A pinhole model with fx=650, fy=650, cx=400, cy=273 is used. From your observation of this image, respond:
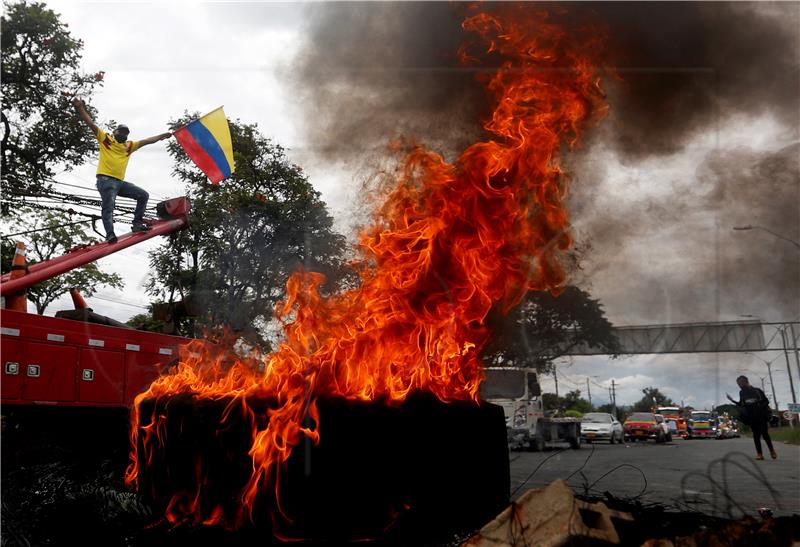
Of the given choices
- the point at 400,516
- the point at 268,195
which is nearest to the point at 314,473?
the point at 400,516

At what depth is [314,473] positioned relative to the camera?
488cm

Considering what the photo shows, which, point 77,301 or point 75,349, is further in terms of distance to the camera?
point 77,301

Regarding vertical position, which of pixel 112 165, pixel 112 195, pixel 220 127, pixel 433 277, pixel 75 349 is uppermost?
pixel 220 127

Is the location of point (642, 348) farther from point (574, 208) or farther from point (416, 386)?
point (416, 386)

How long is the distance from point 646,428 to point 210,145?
86.0ft

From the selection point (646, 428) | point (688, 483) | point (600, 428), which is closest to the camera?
point (688, 483)

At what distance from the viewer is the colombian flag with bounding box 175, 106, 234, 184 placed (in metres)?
11.0

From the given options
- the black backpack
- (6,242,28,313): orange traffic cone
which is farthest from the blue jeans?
the black backpack

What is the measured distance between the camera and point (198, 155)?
11016 mm

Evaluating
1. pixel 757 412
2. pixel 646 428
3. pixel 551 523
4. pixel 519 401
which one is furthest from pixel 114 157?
pixel 646 428

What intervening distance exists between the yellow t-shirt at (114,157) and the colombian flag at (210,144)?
1.93 meters

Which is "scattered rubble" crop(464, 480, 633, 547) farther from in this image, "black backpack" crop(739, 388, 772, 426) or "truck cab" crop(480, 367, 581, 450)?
"truck cab" crop(480, 367, 581, 450)

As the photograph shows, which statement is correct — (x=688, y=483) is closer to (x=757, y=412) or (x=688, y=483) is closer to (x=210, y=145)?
(x=757, y=412)

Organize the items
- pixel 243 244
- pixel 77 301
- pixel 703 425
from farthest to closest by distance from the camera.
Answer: pixel 703 425, pixel 243 244, pixel 77 301
